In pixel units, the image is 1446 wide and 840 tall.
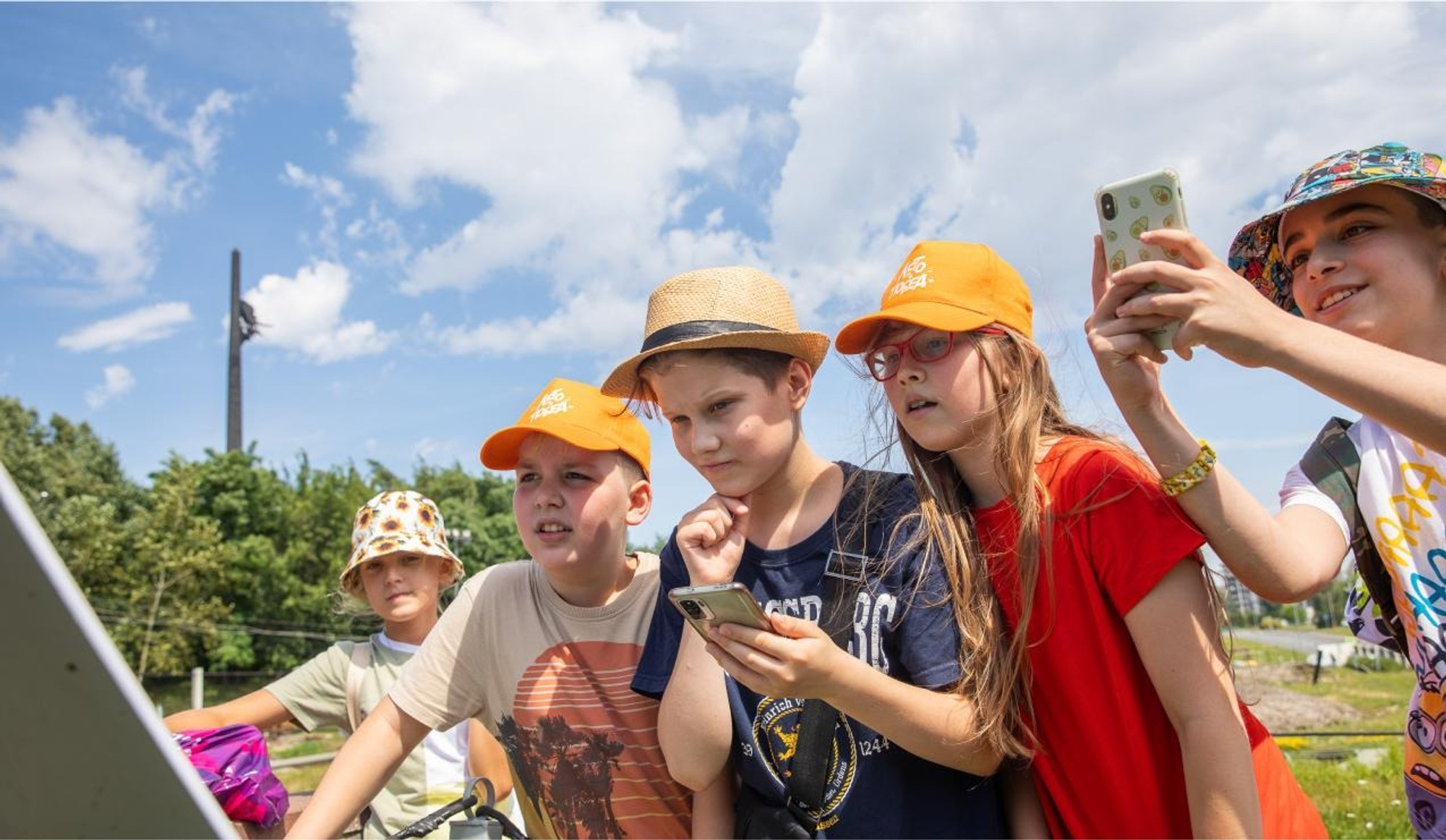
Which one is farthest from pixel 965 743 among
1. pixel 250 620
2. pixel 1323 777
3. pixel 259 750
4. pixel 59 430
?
pixel 59 430

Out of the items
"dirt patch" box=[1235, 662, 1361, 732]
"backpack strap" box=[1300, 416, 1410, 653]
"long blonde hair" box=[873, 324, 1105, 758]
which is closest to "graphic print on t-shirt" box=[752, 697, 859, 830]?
"long blonde hair" box=[873, 324, 1105, 758]

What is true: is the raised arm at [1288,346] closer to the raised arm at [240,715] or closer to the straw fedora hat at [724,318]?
the straw fedora hat at [724,318]

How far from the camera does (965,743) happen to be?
208 centimetres

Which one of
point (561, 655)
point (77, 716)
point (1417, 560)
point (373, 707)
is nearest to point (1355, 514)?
point (1417, 560)

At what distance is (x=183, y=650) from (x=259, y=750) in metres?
37.0

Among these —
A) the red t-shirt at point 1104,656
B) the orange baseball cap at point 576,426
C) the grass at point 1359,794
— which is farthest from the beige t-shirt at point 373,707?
the grass at point 1359,794

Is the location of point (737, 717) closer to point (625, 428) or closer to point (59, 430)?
point (625, 428)

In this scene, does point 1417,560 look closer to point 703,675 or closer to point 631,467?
point 703,675

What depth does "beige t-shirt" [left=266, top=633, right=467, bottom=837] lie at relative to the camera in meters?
4.11

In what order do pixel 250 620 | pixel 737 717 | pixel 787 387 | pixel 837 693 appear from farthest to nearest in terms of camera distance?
pixel 250 620 < pixel 787 387 < pixel 737 717 < pixel 837 693

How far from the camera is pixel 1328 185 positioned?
2.15m

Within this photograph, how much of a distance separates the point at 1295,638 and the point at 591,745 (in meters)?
A: 69.8

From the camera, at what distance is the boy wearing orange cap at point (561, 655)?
9.16ft

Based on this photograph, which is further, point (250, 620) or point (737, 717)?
point (250, 620)
